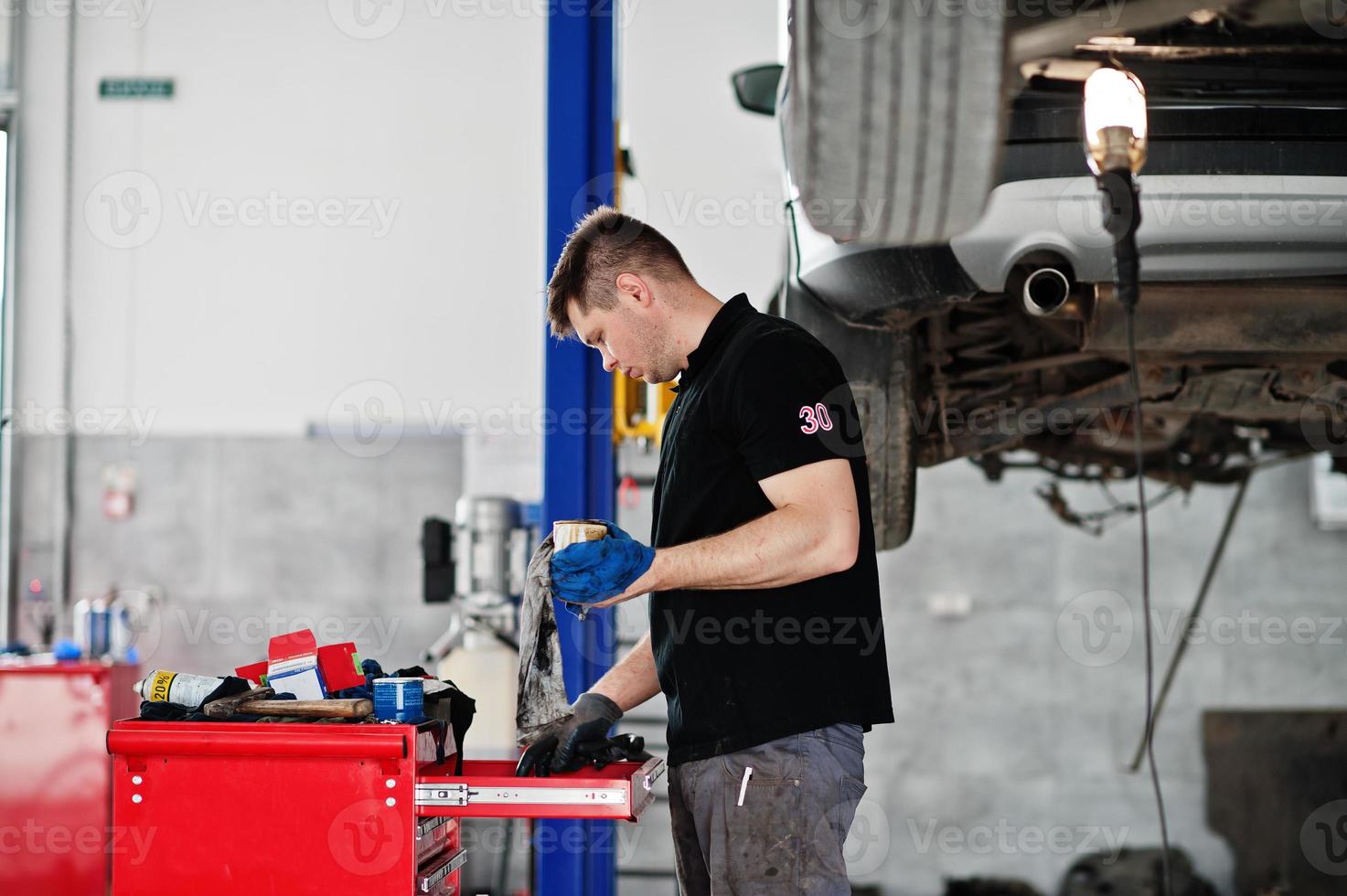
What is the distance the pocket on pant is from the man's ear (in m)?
0.69

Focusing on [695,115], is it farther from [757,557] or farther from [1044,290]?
[757,557]

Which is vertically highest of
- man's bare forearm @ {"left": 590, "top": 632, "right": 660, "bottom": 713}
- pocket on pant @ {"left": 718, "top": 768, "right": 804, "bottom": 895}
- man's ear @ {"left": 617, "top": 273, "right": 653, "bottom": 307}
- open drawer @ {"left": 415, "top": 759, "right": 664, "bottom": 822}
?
man's ear @ {"left": 617, "top": 273, "right": 653, "bottom": 307}

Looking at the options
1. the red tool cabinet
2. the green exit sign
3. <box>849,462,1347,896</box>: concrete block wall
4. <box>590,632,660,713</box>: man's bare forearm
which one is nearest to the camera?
the red tool cabinet

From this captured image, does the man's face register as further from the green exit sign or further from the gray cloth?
the green exit sign

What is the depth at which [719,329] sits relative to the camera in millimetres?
1648

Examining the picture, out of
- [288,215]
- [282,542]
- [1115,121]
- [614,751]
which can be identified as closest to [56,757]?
[282,542]

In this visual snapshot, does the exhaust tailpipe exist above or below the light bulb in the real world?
below

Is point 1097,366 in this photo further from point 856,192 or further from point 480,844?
point 480,844

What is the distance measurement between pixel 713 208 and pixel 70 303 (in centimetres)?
334

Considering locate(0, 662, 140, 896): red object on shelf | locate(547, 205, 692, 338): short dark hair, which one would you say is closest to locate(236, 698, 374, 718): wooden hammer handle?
locate(547, 205, 692, 338): short dark hair

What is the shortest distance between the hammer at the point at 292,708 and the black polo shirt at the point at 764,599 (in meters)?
0.43

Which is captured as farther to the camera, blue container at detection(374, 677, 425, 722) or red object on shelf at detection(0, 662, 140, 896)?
red object on shelf at detection(0, 662, 140, 896)

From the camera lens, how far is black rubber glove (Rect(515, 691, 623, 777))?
4.95ft

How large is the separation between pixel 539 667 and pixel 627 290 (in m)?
0.56
